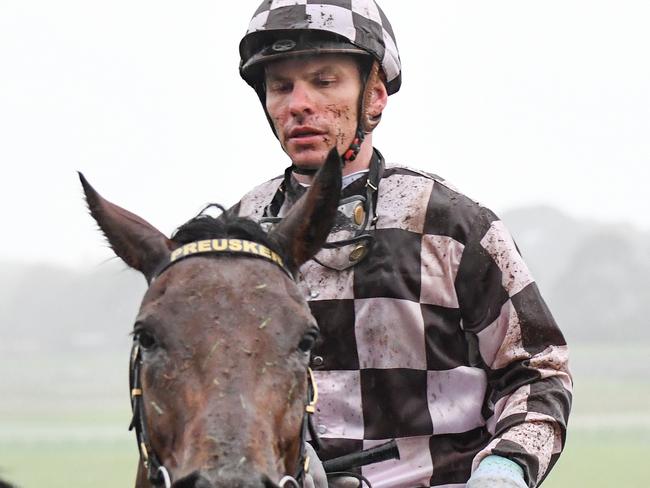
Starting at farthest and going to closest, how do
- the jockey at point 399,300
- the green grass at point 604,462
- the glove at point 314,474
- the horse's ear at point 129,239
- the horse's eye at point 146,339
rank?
the green grass at point 604,462
the jockey at point 399,300
the glove at point 314,474
the horse's ear at point 129,239
the horse's eye at point 146,339

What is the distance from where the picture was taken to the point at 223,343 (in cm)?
314

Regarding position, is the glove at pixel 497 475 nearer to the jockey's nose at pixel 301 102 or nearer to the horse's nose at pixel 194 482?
the horse's nose at pixel 194 482

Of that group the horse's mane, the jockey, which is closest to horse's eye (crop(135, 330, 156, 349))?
the horse's mane

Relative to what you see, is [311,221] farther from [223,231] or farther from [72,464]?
[72,464]

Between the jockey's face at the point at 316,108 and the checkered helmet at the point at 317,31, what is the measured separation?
0.06 m

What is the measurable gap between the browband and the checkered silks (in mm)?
915

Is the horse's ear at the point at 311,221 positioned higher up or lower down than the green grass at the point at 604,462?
higher up

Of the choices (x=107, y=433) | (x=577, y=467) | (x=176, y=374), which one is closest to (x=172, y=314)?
(x=176, y=374)

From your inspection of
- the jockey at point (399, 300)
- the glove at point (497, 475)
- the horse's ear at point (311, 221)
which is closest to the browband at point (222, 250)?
the horse's ear at point (311, 221)

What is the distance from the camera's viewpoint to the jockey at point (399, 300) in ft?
13.8

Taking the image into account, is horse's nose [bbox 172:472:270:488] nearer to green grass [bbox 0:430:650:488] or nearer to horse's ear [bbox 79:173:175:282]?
horse's ear [bbox 79:173:175:282]

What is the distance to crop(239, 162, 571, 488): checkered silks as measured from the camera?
4.25m

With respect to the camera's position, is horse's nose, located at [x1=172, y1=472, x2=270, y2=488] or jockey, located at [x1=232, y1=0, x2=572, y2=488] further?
jockey, located at [x1=232, y1=0, x2=572, y2=488]

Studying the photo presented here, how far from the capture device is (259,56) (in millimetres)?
4527
